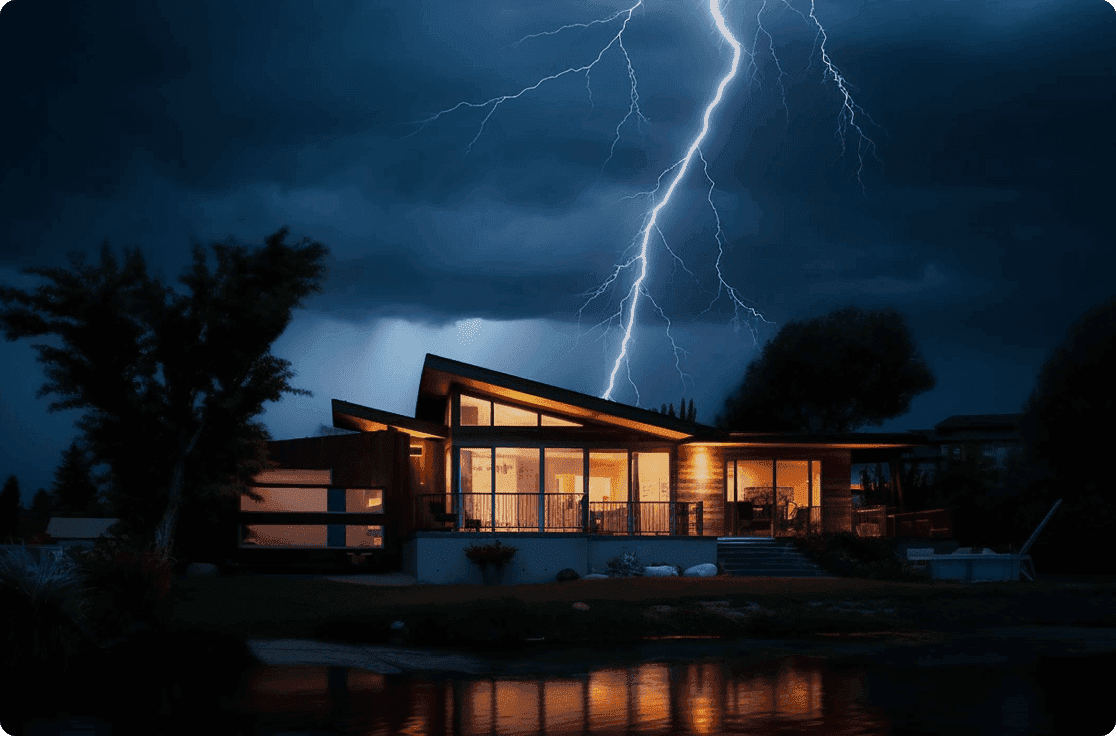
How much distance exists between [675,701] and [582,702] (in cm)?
69

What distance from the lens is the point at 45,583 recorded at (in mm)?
10562

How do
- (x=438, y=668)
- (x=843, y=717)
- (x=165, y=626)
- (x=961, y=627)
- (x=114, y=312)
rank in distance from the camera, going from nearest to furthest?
(x=843, y=717), (x=438, y=668), (x=165, y=626), (x=961, y=627), (x=114, y=312)

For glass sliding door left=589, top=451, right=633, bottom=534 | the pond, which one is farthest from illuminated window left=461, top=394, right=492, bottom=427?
the pond

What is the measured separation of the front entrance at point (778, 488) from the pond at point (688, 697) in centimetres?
1392

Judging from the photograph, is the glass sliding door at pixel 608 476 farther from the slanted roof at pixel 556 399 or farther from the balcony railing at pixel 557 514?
the slanted roof at pixel 556 399

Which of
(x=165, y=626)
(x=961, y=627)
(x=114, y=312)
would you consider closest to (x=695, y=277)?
(x=114, y=312)

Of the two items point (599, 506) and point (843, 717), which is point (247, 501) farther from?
point (843, 717)

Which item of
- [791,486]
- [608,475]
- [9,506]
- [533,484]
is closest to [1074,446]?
[791,486]

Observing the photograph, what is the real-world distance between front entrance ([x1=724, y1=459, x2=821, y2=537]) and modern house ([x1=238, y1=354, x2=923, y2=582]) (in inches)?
1.2

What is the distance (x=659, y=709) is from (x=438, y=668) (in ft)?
9.95

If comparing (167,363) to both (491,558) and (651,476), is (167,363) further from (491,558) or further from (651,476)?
(651,476)

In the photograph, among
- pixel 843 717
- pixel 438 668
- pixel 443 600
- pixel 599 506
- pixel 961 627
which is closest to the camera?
pixel 843 717

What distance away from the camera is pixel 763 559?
852 inches

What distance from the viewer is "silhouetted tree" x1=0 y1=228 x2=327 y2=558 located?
67.8 ft
